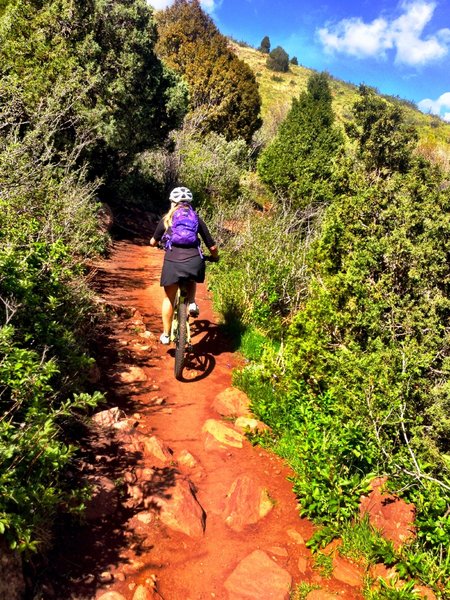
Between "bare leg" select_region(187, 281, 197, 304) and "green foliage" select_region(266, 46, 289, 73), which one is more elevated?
"green foliage" select_region(266, 46, 289, 73)

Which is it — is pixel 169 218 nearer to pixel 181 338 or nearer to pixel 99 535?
pixel 181 338

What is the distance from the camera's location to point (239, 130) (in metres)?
25.2

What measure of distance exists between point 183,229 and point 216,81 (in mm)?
22952

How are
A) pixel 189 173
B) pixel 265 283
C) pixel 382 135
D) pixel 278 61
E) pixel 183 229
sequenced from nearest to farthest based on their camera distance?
pixel 183 229 < pixel 265 283 < pixel 382 135 < pixel 189 173 < pixel 278 61

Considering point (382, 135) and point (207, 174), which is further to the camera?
point (207, 174)

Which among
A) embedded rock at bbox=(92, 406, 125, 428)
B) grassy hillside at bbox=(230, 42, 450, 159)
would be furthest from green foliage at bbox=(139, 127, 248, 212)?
grassy hillside at bbox=(230, 42, 450, 159)

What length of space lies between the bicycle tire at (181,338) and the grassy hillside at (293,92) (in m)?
37.9

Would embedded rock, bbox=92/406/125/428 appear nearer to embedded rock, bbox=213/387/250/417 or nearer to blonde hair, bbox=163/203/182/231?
embedded rock, bbox=213/387/250/417

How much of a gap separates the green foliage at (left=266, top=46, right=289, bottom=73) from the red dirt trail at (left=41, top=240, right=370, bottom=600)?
63831mm

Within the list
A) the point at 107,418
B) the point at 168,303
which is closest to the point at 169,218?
the point at 168,303

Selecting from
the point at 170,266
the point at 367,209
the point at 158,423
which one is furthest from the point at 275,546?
the point at 367,209

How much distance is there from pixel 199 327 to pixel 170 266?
184 cm

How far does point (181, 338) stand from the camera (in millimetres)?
4875

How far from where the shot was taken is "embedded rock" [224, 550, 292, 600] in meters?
2.61
